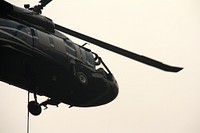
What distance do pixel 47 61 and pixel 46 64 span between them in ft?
0.44

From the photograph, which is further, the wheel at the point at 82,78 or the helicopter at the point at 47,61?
the wheel at the point at 82,78

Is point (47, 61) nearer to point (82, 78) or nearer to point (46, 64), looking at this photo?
point (46, 64)

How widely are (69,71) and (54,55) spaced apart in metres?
0.92

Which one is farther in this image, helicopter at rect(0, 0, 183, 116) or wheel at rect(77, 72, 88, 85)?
wheel at rect(77, 72, 88, 85)

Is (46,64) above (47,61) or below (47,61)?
below

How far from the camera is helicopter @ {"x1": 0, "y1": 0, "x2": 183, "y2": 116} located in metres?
18.9

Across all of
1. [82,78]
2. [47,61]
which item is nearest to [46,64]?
[47,61]

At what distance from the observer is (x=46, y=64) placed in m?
19.6

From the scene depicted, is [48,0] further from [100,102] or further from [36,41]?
[100,102]

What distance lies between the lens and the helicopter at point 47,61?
18.9 meters

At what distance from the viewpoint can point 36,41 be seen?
1958cm

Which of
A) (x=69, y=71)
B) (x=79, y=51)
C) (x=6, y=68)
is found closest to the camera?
(x=6, y=68)

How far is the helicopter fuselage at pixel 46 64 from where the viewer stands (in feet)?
61.8

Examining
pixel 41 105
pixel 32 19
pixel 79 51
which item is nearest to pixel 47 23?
pixel 32 19
